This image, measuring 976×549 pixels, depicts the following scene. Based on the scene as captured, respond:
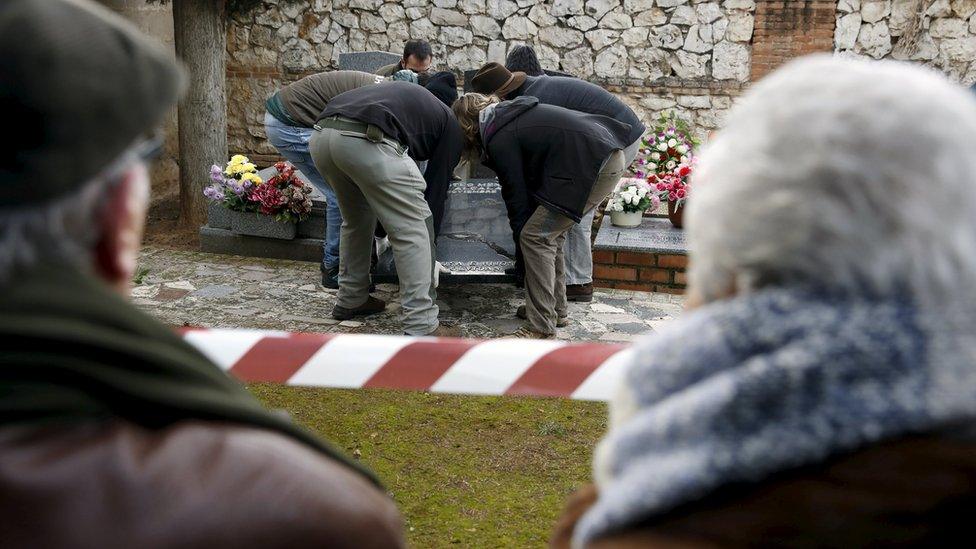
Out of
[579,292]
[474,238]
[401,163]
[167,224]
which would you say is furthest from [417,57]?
[167,224]

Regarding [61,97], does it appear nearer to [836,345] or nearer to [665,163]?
[836,345]

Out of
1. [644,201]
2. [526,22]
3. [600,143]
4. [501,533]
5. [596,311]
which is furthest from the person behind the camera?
[526,22]

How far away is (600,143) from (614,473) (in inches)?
188

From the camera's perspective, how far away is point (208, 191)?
8477 millimetres

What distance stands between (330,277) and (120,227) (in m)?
6.26

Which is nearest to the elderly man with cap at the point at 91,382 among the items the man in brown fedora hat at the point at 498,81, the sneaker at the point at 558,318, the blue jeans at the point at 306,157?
the man in brown fedora hat at the point at 498,81

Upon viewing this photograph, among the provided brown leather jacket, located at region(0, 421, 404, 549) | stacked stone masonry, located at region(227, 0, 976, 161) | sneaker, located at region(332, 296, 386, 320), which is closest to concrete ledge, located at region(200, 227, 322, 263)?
sneaker, located at region(332, 296, 386, 320)

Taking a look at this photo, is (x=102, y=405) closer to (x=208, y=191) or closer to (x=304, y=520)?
(x=304, y=520)

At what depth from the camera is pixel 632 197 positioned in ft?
26.3

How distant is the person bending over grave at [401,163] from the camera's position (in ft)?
18.7

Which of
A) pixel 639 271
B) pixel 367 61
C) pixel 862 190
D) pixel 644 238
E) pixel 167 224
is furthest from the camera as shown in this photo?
pixel 367 61

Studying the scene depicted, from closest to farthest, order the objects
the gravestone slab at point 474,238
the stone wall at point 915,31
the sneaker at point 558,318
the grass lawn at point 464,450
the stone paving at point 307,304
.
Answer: the grass lawn at point 464,450 → the stone paving at point 307,304 → the sneaker at point 558,318 → the gravestone slab at point 474,238 → the stone wall at point 915,31

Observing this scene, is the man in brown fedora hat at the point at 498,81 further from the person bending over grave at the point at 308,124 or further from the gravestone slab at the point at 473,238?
the person bending over grave at the point at 308,124

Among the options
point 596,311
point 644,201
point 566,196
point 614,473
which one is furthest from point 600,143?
point 614,473
